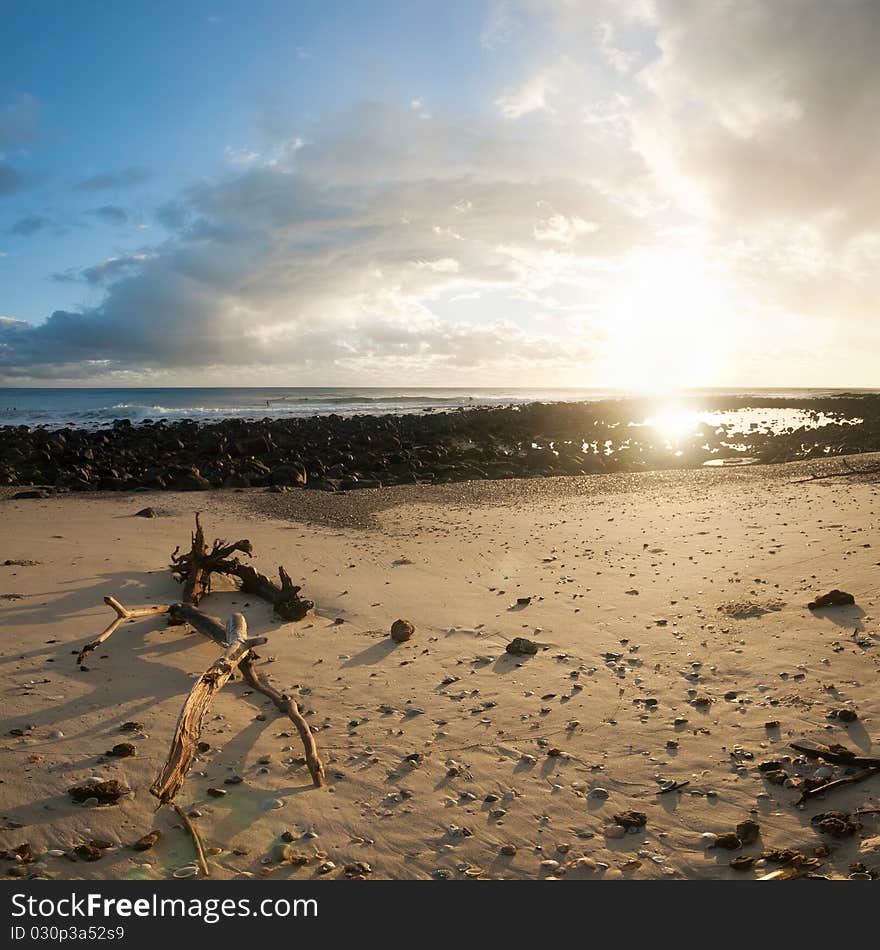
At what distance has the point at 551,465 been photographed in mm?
20047

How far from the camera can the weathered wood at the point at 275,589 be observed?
6.76 metres

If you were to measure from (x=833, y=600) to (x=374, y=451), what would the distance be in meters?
18.2

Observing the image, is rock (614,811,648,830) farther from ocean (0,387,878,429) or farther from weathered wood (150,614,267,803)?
ocean (0,387,878,429)

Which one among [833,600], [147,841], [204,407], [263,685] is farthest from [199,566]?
[204,407]

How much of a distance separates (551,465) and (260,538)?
38.0ft

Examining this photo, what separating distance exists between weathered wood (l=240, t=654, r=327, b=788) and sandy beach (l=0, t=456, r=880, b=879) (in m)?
0.11

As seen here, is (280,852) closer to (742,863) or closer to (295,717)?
(295,717)

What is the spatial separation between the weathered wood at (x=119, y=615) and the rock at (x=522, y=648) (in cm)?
324

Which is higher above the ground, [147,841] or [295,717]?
[295,717]

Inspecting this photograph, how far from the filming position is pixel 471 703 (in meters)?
4.98

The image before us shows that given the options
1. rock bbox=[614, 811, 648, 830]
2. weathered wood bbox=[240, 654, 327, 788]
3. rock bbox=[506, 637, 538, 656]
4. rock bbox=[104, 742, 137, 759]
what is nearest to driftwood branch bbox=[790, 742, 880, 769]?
rock bbox=[614, 811, 648, 830]

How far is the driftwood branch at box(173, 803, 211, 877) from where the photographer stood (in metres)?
3.17
